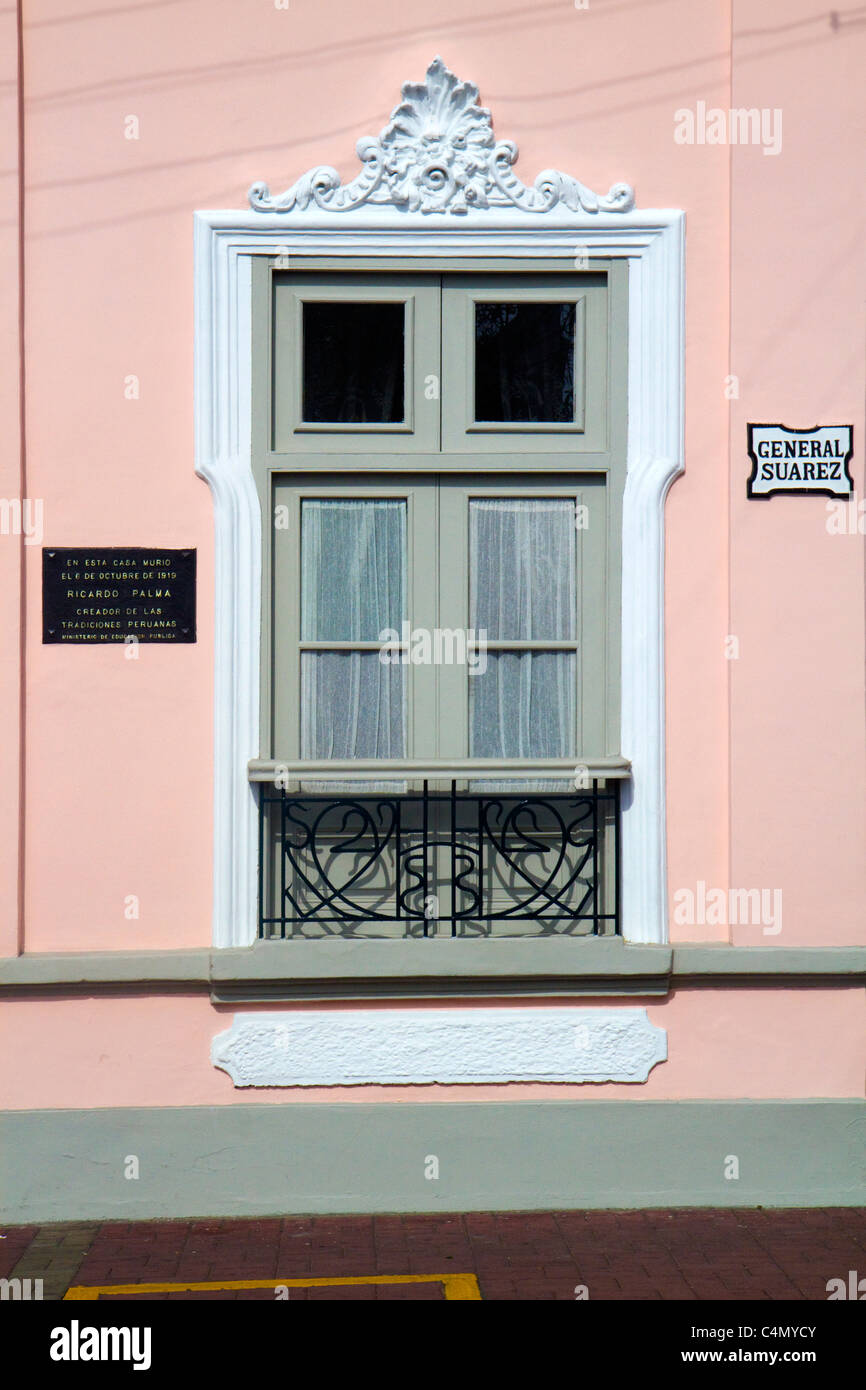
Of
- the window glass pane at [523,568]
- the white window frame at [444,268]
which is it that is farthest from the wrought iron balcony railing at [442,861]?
the window glass pane at [523,568]

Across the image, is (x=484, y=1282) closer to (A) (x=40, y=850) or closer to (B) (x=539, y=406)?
(A) (x=40, y=850)

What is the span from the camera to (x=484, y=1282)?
18.0 ft

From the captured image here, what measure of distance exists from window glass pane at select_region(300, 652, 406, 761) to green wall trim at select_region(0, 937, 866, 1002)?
0.87m

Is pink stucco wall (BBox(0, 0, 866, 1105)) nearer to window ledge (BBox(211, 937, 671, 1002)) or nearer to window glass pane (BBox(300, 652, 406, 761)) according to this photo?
window ledge (BBox(211, 937, 671, 1002))

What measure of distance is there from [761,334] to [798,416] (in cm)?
40

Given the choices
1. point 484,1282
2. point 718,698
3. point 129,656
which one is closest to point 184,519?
point 129,656

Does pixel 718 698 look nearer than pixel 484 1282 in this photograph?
No

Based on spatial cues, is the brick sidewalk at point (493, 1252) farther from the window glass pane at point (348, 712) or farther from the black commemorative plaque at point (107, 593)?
the black commemorative plaque at point (107, 593)

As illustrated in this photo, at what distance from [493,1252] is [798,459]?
3.58m

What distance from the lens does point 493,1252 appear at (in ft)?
19.0

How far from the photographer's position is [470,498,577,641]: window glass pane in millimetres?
6621

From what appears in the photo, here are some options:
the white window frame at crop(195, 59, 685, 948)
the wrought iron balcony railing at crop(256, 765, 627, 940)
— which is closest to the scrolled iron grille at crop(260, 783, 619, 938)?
the wrought iron balcony railing at crop(256, 765, 627, 940)

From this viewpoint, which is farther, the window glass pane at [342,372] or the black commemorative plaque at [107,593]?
the window glass pane at [342,372]

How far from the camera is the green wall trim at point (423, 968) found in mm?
6285
